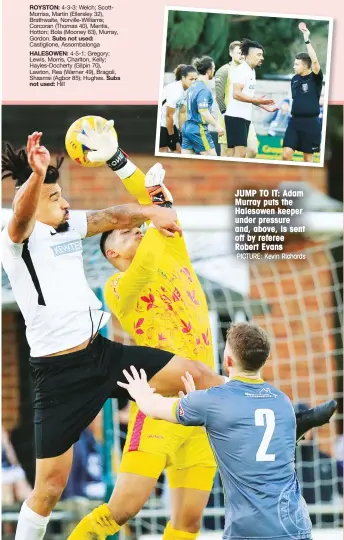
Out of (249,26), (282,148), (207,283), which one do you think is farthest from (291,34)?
(207,283)

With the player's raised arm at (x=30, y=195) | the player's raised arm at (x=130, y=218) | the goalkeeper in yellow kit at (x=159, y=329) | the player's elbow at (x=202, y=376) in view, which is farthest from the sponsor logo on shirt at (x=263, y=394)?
the player's raised arm at (x=30, y=195)

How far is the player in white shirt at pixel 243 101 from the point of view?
15.0 ft

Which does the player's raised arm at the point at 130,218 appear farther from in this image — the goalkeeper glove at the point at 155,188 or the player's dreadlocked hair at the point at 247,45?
the player's dreadlocked hair at the point at 247,45

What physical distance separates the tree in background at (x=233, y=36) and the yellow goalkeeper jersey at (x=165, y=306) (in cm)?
69

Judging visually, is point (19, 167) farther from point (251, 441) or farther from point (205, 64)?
point (251, 441)

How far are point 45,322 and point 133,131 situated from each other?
105 centimetres

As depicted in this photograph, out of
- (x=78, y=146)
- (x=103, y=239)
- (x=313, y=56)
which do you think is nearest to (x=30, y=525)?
(x=103, y=239)

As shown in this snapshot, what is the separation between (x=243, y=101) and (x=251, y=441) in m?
1.83

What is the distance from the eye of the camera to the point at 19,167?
4340 mm

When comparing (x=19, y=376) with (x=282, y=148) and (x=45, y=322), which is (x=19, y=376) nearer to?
(x=45, y=322)

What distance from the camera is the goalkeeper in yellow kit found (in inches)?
171

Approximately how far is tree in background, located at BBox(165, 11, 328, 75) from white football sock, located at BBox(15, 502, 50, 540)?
2275mm

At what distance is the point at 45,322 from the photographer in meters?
4.30

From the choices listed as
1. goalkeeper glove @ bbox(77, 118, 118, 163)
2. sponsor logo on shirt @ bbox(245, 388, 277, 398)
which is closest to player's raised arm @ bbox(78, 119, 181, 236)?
goalkeeper glove @ bbox(77, 118, 118, 163)
